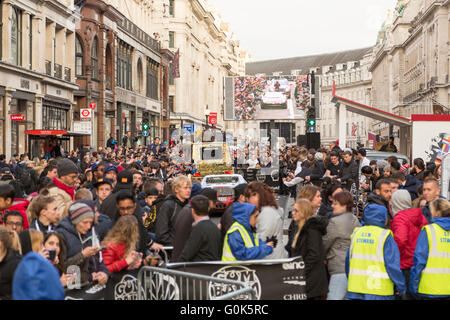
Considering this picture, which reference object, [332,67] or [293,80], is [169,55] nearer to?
[293,80]

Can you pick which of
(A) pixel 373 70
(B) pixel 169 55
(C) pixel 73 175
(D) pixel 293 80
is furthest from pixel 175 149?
(A) pixel 373 70

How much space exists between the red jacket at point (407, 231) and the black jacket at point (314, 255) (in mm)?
949

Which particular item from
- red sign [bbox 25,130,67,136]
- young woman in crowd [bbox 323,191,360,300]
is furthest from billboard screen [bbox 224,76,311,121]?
young woman in crowd [bbox 323,191,360,300]

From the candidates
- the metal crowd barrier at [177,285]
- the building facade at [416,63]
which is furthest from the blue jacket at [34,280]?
the building facade at [416,63]

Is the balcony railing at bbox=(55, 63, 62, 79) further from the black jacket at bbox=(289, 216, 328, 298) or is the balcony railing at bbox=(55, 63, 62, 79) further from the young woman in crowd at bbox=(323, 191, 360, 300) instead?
the black jacket at bbox=(289, 216, 328, 298)

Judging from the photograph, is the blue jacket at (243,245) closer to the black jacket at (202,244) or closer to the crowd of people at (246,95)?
the black jacket at (202,244)

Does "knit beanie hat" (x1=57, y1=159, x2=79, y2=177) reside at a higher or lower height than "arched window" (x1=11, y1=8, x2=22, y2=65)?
lower

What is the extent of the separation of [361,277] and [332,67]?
539 feet

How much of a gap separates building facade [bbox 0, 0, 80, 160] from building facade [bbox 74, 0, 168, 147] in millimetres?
2061

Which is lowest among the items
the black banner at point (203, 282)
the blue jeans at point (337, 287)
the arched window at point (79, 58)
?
the blue jeans at point (337, 287)

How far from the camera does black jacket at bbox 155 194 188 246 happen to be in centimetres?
895

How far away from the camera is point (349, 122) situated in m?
154

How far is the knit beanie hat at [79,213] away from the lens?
7062 millimetres

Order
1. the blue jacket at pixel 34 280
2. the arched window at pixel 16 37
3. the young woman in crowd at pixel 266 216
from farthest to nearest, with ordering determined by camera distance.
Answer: the arched window at pixel 16 37 < the young woman in crowd at pixel 266 216 < the blue jacket at pixel 34 280
